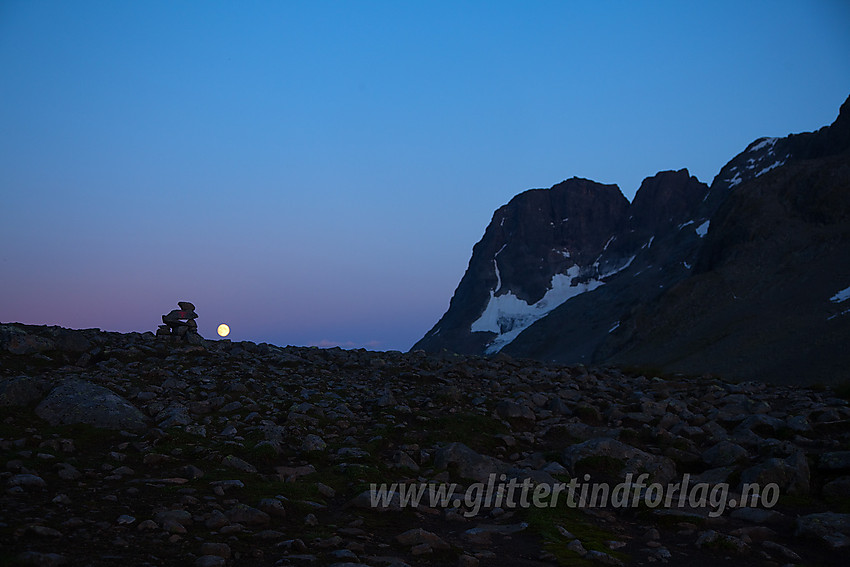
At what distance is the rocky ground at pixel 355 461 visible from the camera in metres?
6.97

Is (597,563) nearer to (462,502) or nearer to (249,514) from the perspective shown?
(462,502)

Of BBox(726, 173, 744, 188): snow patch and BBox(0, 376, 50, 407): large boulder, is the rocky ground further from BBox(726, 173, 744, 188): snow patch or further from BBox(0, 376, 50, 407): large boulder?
BBox(726, 173, 744, 188): snow patch

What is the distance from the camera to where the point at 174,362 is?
18391 mm

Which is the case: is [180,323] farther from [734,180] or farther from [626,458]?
[734,180]

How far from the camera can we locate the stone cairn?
24156 millimetres

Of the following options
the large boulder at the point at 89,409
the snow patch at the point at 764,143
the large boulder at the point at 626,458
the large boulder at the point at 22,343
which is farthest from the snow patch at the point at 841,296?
the snow patch at the point at 764,143

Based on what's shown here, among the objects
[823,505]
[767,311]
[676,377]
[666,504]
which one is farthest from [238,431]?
[767,311]

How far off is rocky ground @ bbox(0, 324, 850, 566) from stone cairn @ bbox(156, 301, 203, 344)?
12.7 feet

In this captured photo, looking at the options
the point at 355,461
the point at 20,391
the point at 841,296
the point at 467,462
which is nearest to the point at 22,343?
the point at 20,391

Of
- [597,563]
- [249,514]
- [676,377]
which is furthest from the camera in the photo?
[676,377]

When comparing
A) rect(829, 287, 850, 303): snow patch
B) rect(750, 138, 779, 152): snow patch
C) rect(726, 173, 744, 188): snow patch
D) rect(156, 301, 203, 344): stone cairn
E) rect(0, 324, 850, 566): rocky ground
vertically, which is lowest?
rect(0, 324, 850, 566): rocky ground

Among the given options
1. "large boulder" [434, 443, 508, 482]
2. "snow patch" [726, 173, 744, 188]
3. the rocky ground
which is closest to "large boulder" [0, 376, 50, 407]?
the rocky ground

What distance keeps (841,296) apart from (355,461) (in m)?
73.3

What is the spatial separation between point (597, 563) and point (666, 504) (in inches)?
136
